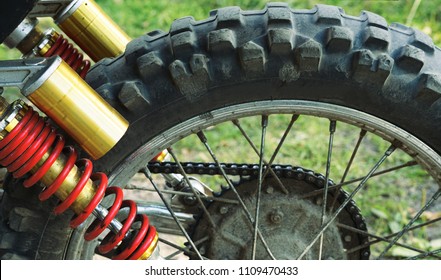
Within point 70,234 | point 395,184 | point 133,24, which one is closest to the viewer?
point 70,234

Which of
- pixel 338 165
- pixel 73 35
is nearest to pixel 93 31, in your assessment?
pixel 73 35

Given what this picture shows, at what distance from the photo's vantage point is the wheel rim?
2107 millimetres

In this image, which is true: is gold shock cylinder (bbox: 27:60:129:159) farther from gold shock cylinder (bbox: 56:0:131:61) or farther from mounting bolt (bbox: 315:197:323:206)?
mounting bolt (bbox: 315:197:323:206)

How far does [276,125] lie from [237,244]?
2.04 metres

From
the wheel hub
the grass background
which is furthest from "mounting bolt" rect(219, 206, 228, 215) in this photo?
the grass background

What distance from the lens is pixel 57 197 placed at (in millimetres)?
2104

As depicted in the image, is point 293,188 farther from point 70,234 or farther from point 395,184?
point 395,184

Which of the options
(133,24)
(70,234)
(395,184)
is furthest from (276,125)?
(70,234)

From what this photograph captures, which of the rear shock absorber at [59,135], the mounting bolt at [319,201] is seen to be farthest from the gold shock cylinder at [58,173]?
the mounting bolt at [319,201]

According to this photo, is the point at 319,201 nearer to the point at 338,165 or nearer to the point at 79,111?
the point at 79,111

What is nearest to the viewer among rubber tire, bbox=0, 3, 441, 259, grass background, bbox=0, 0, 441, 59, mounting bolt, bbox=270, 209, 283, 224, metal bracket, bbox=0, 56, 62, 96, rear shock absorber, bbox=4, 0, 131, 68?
metal bracket, bbox=0, 56, 62, 96

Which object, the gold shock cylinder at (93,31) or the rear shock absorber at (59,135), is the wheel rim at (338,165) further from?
the gold shock cylinder at (93,31)

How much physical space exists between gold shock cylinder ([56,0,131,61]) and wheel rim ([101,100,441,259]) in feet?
1.08

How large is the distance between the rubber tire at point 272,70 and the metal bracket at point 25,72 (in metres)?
0.20
